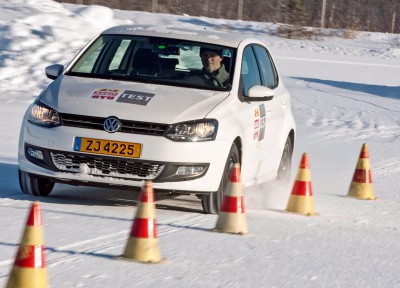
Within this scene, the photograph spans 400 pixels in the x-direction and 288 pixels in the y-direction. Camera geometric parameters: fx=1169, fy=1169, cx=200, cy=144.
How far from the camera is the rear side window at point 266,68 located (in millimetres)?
11297

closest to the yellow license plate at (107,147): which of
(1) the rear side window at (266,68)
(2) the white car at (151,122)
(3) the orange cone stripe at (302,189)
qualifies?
(2) the white car at (151,122)

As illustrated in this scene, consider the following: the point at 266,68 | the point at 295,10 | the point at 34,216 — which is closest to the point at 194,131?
the point at 266,68

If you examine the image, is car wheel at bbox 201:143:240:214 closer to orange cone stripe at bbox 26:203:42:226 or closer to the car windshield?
the car windshield

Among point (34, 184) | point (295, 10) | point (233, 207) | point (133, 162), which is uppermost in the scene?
point (133, 162)

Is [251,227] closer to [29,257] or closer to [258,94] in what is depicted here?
[258,94]

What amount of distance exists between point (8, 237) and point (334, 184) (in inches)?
239

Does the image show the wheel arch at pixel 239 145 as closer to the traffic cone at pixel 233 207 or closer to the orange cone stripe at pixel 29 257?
the traffic cone at pixel 233 207

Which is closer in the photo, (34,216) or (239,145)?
(34,216)

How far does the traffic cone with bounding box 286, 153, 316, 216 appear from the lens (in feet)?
33.7

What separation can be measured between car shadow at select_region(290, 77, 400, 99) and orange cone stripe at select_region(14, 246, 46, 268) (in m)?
19.7

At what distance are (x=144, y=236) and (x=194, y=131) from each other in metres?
2.21

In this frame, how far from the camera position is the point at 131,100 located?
9445 mm

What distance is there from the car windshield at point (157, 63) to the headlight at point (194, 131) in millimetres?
Result: 753

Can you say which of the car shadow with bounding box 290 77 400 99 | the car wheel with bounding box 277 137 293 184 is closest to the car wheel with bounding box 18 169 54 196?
the car wheel with bounding box 277 137 293 184
